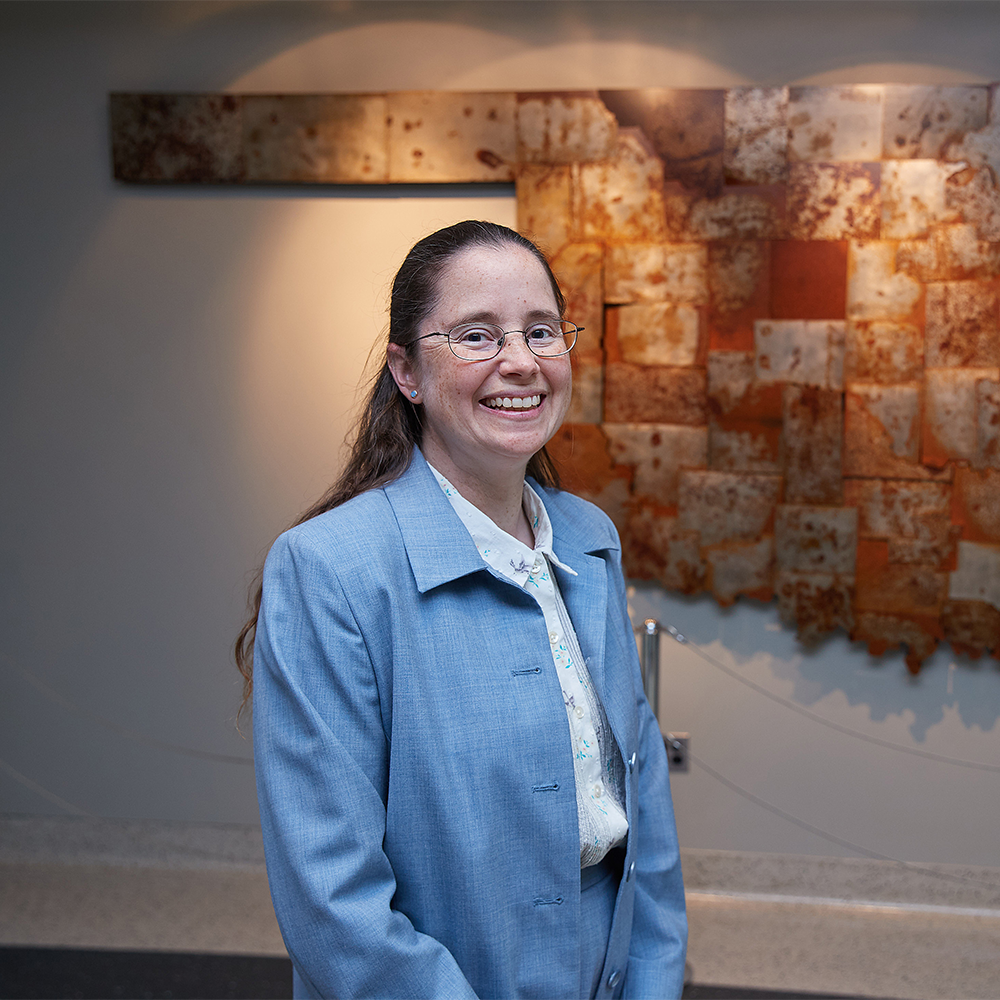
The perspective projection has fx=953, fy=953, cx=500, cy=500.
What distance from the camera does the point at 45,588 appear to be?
9.53 ft

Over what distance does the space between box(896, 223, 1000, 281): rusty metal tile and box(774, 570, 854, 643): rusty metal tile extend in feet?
2.72

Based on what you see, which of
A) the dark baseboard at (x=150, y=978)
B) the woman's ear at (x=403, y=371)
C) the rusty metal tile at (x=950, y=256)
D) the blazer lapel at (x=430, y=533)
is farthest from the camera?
the rusty metal tile at (x=950, y=256)

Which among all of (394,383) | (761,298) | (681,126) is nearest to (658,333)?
(761,298)

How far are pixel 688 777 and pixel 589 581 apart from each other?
171 cm

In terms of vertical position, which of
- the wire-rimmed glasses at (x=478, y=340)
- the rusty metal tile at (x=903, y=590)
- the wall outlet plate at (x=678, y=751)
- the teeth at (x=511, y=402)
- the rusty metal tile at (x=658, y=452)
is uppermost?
the wire-rimmed glasses at (x=478, y=340)

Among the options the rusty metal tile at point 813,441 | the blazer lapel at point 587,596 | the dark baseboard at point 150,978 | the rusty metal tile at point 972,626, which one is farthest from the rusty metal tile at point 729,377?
the dark baseboard at point 150,978

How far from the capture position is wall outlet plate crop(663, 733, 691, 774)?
2.72m

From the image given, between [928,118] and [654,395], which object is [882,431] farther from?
[928,118]

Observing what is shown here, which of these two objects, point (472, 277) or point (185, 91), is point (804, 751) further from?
point (185, 91)

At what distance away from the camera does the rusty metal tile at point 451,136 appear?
8.45 ft

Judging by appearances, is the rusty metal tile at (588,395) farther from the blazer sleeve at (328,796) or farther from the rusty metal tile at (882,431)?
the blazer sleeve at (328,796)

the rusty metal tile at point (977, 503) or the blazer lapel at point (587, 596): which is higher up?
the blazer lapel at point (587, 596)

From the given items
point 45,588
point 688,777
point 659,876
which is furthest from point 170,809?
point 659,876

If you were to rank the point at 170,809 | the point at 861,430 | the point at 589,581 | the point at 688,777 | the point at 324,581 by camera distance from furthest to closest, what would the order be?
1. the point at 170,809
2. the point at 688,777
3. the point at 861,430
4. the point at 589,581
5. the point at 324,581
